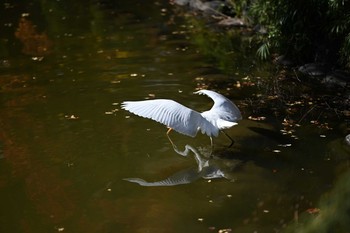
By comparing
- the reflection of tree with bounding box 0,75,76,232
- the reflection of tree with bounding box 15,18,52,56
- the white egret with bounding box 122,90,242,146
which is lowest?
the reflection of tree with bounding box 0,75,76,232

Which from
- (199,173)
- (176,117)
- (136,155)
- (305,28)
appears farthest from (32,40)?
(199,173)

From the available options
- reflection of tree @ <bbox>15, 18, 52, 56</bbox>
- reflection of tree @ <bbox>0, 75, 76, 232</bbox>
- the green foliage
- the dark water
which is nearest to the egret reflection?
the dark water

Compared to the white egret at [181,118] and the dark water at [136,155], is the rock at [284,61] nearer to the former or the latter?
the dark water at [136,155]

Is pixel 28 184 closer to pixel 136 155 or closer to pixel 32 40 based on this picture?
pixel 136 155

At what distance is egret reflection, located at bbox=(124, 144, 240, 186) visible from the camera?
500 cm

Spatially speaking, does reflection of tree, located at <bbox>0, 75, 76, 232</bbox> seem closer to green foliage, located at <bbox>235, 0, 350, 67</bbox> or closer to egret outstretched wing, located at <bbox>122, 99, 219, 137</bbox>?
egret outstretched wing, located at <bbox>122, 99, 219, 137</bbox>

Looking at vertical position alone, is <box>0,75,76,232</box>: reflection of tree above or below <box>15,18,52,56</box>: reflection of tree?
below

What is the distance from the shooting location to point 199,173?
16.9 ft

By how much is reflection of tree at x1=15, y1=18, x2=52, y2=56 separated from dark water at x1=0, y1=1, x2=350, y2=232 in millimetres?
419

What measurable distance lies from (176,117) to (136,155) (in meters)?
0.70

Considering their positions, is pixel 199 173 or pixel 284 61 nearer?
pixel 199 173

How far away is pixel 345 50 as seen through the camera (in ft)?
21.1

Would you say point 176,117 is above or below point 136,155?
above

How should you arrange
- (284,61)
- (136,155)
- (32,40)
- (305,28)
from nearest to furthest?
(136,155) < (305,28) < (284,61) < (32,40)
